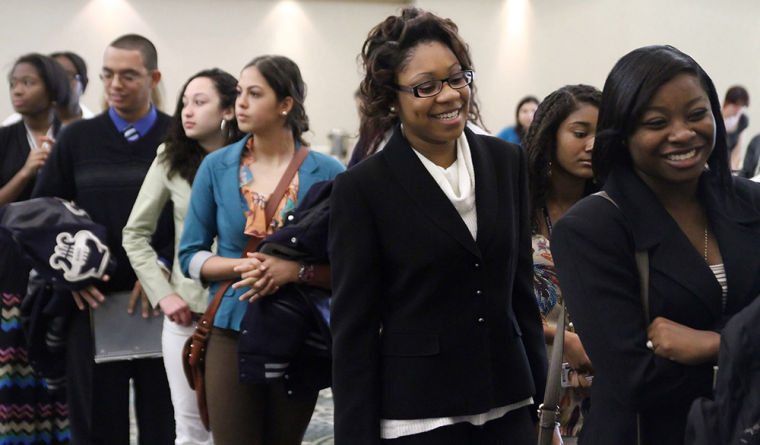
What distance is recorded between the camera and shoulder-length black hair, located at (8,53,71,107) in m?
4.98

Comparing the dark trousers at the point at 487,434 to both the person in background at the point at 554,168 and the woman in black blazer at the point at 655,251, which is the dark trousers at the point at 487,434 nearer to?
the woman in black blazer at the point at 655,251

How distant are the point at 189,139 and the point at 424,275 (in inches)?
79.3

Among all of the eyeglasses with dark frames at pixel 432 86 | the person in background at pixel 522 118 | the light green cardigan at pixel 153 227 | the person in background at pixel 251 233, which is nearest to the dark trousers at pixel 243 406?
the person in background at pixel 251 233

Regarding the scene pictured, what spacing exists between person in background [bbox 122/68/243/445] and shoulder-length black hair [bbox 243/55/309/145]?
1.23ft

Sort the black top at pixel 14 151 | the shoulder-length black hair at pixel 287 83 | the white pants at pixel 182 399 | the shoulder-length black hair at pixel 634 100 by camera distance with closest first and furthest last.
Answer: the shoulder-length black hair at pixel 634 100 → the shoulder-length black hair at pixel 287 83 → the white pants at pixel 182 399 → the black top at pixel 14 151

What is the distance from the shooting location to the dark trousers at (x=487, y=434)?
236 centimetres

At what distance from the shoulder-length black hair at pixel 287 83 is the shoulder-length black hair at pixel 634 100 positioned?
5.77 feet

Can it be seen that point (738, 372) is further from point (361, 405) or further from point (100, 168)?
point (100, 168)

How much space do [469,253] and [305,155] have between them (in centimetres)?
145

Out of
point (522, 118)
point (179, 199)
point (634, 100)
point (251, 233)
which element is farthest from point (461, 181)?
point (522, 118)

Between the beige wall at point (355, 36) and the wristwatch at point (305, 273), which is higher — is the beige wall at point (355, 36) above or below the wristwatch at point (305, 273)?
above

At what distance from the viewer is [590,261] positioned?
2033 mm

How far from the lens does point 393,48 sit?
244 centimetres

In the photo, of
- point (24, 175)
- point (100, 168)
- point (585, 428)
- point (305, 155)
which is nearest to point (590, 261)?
point (585, 428)
